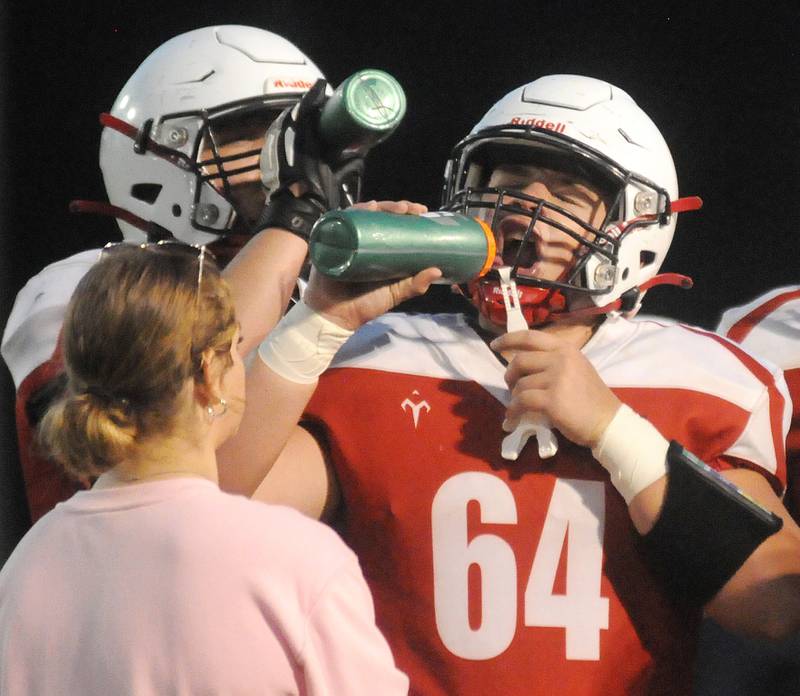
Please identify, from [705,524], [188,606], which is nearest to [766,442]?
[705,524]

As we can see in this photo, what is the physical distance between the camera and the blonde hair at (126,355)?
1.38 metres

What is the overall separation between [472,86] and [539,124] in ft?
2.72

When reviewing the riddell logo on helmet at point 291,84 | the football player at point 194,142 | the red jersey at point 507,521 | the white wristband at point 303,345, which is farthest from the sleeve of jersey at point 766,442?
the riddell logo on helmet at point 291,84

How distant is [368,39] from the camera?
9.70 feet

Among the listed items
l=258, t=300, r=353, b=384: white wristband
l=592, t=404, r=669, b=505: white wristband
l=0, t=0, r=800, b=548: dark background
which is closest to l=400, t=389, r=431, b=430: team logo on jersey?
l=258, t=300, r=353, b=384: white wristband

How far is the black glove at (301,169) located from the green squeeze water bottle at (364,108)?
0.18ft

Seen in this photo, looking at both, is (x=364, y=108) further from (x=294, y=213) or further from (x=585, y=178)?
(x=585, y=178)

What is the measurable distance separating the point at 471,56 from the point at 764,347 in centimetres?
99

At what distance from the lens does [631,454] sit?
6.10ft

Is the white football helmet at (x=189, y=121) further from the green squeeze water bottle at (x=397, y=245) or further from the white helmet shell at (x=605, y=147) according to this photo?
the green squeeze water bottle at (x=397, y=245)

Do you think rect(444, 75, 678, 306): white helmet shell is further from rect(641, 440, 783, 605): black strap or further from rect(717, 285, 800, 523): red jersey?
rect(641, 440, 783, 605): black strap

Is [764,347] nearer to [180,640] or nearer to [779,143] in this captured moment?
[779,143]

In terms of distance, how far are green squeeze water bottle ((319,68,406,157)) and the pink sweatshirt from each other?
0.74m

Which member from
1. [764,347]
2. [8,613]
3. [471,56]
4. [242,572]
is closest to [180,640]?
Result: [242,572]
